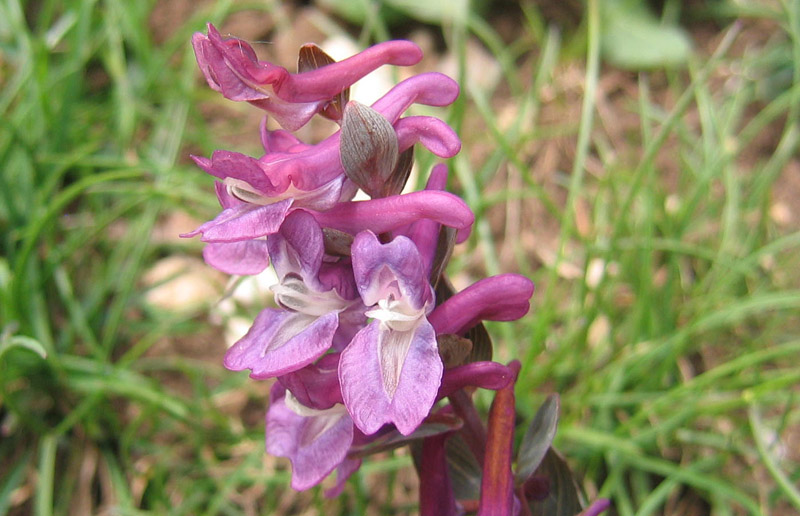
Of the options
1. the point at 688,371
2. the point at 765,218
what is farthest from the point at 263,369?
the point at 765,218

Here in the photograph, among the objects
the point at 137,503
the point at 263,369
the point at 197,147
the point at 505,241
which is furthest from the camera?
the point at 197,147

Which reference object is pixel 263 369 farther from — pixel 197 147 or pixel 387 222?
pixel 197 147

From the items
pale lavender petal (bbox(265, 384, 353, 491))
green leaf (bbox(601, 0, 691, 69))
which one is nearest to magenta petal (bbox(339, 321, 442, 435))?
pale lavender petal (bbox(265, 384, 353, 491))

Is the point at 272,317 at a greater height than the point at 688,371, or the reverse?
the point at 272,317

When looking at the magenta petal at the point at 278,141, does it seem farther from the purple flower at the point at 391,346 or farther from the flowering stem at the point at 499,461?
the flowering stem at the point at 499,461

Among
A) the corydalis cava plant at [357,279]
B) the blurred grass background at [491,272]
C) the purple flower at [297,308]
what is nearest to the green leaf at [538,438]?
the corydalis cava plant at [357,279]

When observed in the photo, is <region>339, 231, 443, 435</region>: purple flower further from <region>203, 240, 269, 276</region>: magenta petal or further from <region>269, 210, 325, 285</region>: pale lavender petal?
<region>203, 240, 269, 276</region>: magenta petal
